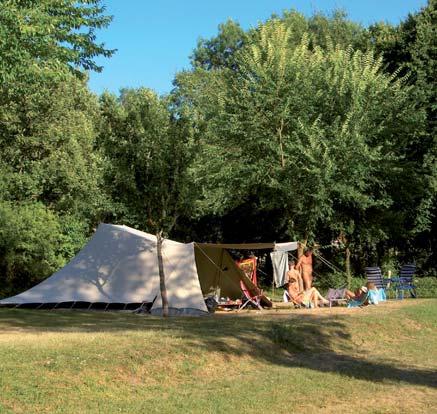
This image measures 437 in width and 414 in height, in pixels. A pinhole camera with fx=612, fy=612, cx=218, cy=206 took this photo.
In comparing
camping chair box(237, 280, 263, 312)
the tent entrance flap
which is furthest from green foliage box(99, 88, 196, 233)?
camping chair box(237, 280, 263, 312)

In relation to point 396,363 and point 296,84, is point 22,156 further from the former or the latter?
point 396,363

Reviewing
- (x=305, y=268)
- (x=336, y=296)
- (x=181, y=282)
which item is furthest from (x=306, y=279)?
(x=181, y=282)

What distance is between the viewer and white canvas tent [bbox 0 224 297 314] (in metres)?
15.4

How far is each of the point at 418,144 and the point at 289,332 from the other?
12.3m

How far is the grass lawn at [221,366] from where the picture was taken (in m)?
6.71

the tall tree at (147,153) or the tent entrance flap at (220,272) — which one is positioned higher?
the tall tree at (147,153)

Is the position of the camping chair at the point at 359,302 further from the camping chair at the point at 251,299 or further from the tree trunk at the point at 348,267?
the tree trunk at the point at 348,267

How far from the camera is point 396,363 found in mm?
9492

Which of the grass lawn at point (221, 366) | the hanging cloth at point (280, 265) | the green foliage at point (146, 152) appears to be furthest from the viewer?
the hanging cloth at point (280, 265)

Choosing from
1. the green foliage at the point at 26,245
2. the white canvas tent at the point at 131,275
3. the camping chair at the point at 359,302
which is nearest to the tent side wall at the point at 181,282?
the white canvas tent at the point at 131,275

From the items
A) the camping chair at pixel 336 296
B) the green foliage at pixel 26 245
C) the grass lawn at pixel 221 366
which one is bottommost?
the grass lawn at pixel 221 366

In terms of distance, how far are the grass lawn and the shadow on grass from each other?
0.07ft

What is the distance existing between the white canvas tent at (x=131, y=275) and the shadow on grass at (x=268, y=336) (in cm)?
147

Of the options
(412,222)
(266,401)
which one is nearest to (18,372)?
(266,401)
